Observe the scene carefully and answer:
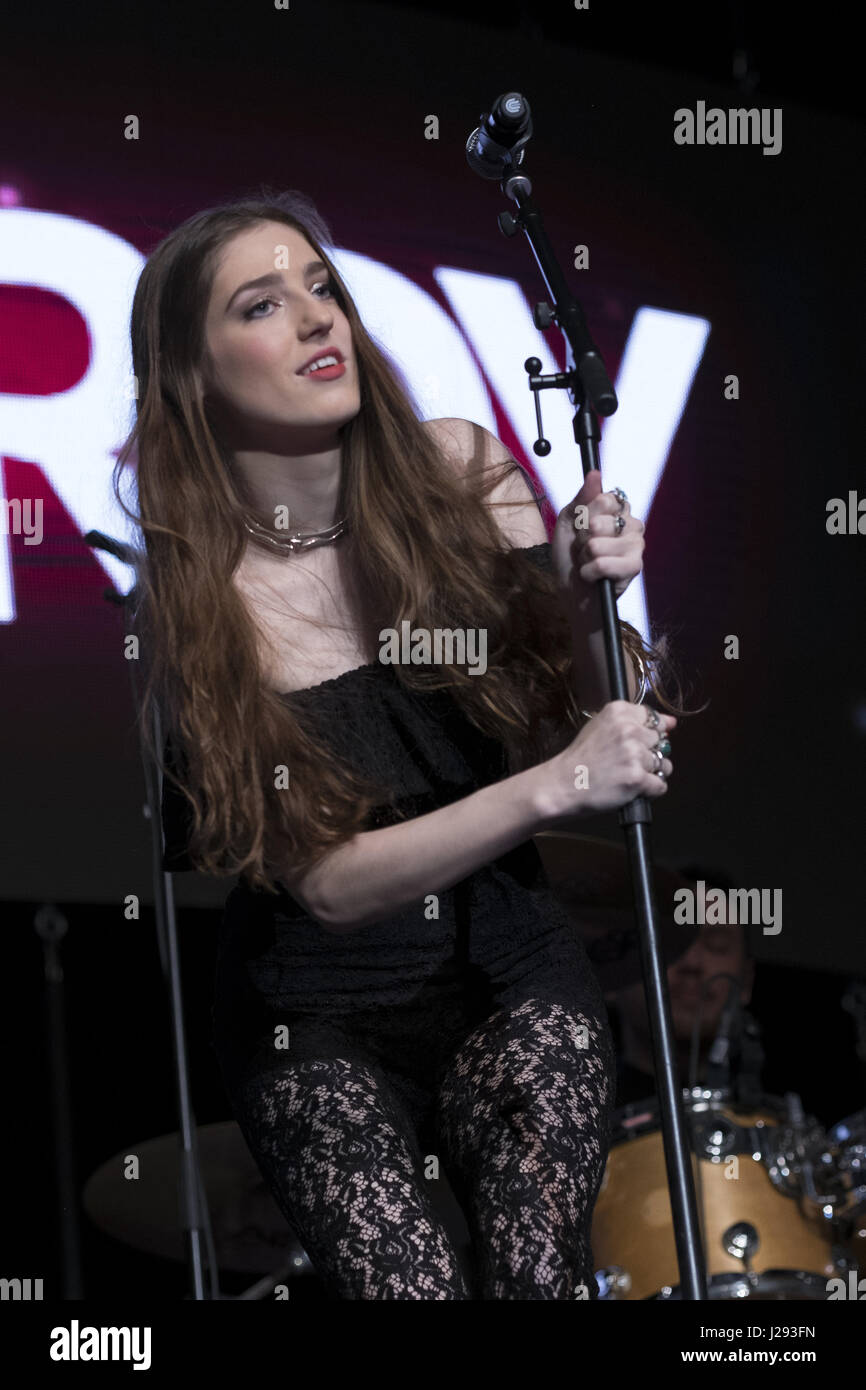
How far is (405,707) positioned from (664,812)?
64.2 inches

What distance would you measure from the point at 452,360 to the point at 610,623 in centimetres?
184

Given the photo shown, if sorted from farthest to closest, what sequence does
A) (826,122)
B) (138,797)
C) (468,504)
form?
(826,122) → (138,797) → (468,504)

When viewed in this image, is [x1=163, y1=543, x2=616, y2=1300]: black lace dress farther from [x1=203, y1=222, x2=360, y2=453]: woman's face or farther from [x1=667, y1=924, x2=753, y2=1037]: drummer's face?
[x1=667, y1=924, x2=753, y2=1037]: drummer's face

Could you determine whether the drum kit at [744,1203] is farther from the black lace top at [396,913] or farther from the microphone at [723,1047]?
the black lace top at [396,913]

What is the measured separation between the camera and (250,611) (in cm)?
212

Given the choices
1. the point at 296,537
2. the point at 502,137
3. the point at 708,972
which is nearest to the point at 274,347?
the point at 296,537

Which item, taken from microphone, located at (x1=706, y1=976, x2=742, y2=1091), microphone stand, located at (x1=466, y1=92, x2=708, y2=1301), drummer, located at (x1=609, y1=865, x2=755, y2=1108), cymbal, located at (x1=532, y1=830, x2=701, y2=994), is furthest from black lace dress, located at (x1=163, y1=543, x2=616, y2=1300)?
drummer, located at (x1=609, y1=865, x2=755, y2=1108)

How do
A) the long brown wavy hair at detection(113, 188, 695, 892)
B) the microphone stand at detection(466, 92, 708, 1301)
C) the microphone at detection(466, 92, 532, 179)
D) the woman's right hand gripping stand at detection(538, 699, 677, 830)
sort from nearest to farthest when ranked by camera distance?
the microphone stand at detection(466, 92, 708, 1301) < the woman's right hand gripping stand at detection(538, 699, 677, 830) < the microphone at detection(466, 92, 532, 179) < the long brown wavy hair at detection(113, 188, 695, 892)

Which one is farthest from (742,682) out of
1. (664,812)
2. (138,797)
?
(138,797)

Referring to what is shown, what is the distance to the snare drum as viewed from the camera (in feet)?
9.80

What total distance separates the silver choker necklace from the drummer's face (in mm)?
1942
